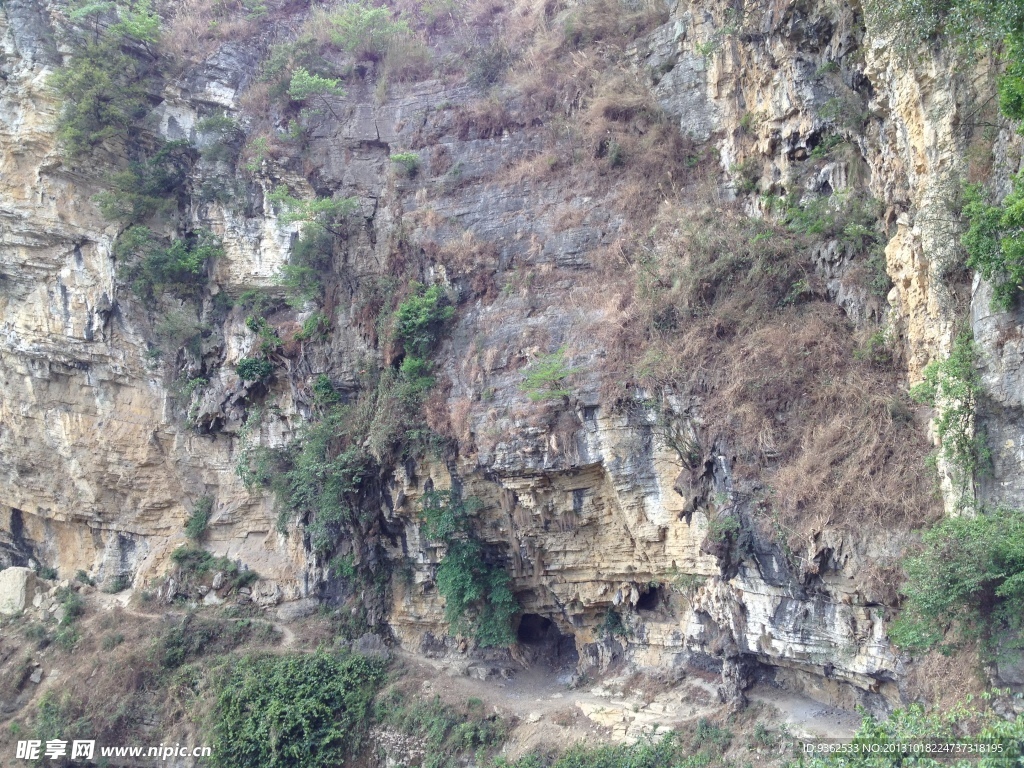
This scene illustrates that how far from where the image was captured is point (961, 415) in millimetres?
8648

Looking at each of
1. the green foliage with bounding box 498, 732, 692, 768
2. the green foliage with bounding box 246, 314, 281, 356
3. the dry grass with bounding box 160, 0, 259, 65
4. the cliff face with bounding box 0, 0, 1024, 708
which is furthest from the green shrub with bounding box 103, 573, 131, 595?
the dry grass with bounding box 160, 0, 259, 65

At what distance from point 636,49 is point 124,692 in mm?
18491

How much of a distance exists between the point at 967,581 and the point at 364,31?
18941 mm

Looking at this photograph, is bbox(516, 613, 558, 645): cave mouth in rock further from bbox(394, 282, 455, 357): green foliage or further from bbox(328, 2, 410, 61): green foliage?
bbox(328, 2, 410, 61): green foliage

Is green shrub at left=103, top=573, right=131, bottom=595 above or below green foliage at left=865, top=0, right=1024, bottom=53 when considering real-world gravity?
below

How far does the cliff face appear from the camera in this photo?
1030 centimetres

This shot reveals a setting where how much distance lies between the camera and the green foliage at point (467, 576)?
1500 centimetres

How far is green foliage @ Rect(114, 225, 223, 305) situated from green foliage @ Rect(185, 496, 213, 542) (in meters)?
5.30

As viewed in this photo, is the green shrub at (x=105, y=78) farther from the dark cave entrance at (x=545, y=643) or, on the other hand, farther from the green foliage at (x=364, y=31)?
the dark cave entrance at (x=545, y=643)

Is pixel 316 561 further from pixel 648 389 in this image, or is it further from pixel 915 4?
pixel 915 4

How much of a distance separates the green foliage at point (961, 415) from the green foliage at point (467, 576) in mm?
8767

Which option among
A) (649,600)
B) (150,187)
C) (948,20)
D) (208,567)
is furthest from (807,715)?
(150,187)

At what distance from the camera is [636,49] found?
17.4m

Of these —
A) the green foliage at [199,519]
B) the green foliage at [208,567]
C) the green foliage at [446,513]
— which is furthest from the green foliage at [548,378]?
the green foliage at [199,519]
